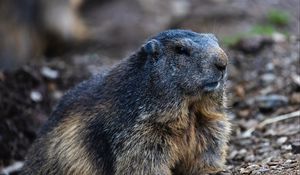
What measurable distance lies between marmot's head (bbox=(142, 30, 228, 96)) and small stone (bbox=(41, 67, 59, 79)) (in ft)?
14.5

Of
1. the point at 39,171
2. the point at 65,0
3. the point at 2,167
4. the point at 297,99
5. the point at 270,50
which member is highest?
the point at 65,0

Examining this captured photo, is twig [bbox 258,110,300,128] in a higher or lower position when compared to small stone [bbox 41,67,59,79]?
lower

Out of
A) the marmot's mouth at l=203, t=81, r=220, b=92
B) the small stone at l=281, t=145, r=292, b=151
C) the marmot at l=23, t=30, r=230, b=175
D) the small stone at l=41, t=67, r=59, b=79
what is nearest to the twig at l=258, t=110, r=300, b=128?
the small stone at l=281, t=145, r=292, b=151

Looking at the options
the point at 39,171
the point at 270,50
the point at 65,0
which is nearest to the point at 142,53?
the point at 39,171

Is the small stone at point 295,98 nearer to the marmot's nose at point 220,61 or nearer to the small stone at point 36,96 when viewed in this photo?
the marmot's nose at point 220,61

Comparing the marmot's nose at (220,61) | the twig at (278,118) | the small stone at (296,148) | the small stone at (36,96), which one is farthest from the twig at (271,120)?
the small stone at (36,96)

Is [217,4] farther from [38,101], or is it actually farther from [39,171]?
[39,171]

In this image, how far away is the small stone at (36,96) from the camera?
9.77 metres

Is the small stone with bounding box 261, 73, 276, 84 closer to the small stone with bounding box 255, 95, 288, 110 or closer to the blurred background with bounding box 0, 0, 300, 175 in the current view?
the blurred background with bounding box 0, 0, 300, 175

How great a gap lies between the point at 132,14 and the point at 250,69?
4870mm

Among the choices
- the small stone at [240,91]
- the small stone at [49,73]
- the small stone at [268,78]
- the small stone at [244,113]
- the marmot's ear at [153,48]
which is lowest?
the marmot's ear at [153,48]

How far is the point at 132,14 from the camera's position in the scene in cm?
1440

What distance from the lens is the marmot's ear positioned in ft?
20.1

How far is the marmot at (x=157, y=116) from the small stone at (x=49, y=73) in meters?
3.88
